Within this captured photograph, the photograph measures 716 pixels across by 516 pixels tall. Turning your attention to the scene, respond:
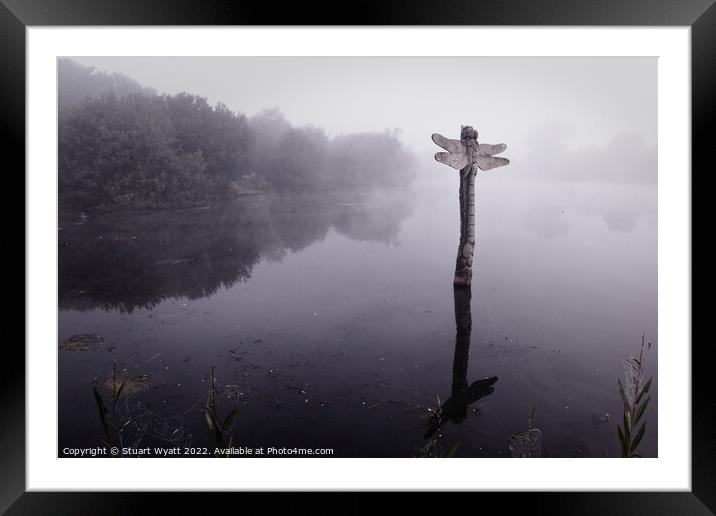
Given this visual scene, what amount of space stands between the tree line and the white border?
19932 millimetres

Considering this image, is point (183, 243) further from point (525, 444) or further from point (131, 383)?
point (525, 444)

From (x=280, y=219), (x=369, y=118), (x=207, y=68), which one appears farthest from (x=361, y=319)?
(x=369, y=118)

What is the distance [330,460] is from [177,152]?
88.4ft

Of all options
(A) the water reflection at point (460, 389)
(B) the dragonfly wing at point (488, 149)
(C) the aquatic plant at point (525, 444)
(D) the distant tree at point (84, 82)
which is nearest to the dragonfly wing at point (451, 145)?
(B) the dragonfly wing at point (488, 149)

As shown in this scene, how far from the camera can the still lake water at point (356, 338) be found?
6211 millimetres

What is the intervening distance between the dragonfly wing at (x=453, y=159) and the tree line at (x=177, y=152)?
64.3ft

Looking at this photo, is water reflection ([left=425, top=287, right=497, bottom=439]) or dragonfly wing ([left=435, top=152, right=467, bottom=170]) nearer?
water reflection ([left=425, top=287, right=497, bottom=439])

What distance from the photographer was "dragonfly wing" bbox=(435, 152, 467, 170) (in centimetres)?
949

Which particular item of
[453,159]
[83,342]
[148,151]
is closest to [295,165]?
[148,151]

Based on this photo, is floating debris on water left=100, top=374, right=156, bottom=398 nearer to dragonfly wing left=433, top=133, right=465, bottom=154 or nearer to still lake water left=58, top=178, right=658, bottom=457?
still lake water left=58, top=178, right=658, bottom=457

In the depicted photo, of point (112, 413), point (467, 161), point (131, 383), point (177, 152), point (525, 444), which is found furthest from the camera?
point (177, 152)

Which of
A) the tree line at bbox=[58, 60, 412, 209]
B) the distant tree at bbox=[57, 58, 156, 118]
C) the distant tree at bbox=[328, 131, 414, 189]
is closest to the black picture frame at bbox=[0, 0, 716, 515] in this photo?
the tree line at bbox=[58, 60, 412, 209]

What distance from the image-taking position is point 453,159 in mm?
9664

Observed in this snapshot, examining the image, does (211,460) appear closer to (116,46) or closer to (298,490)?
(298,490)
